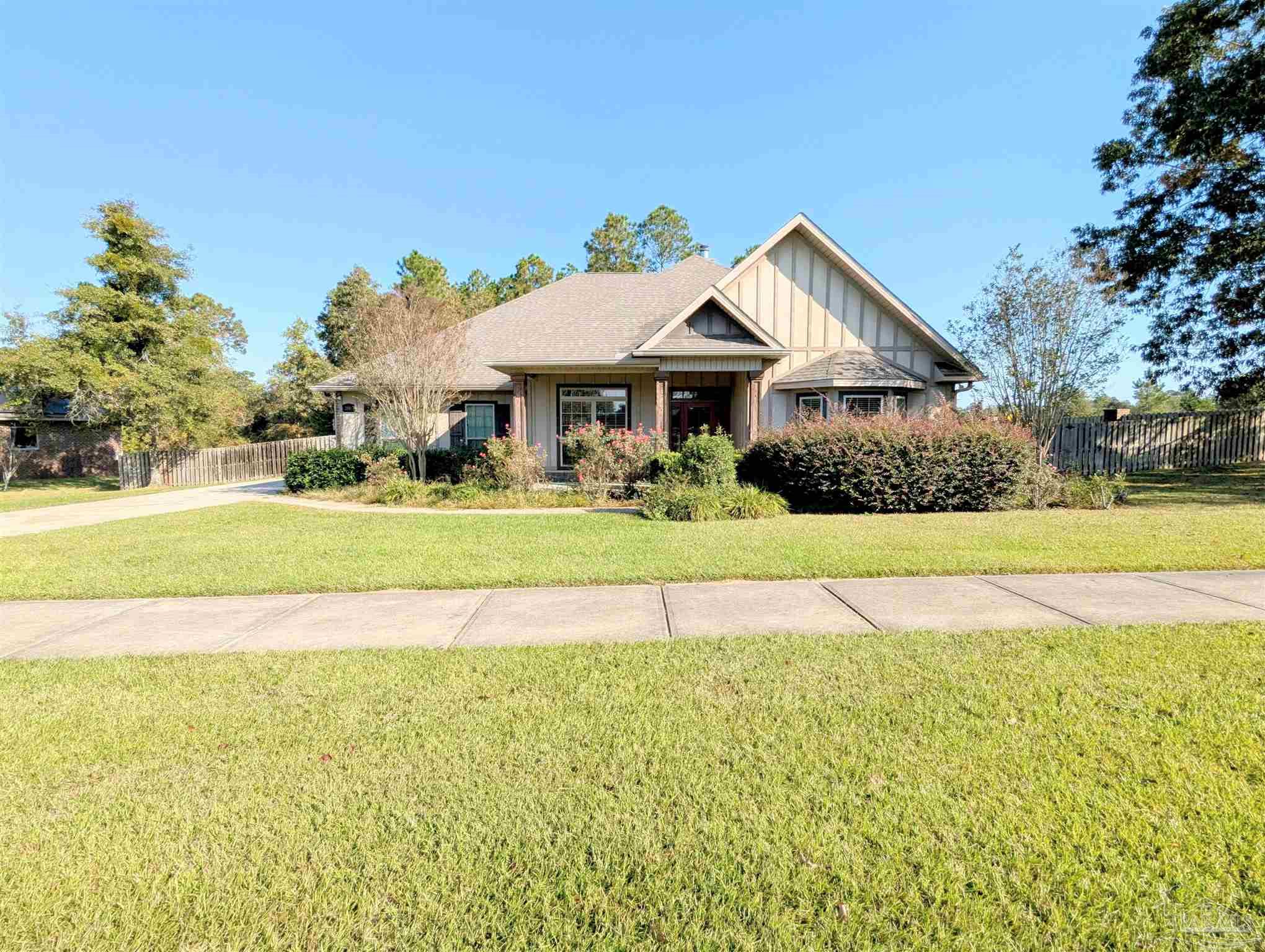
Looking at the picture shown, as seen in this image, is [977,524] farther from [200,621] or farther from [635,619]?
[200,621]

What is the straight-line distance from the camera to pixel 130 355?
24047mm

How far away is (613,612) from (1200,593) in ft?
18.7

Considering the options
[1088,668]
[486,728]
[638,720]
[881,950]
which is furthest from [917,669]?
[486,728]

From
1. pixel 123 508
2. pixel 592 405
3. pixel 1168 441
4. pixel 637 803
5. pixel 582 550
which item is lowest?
pixel 637 803

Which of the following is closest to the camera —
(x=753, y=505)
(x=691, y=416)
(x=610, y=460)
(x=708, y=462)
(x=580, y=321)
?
(x=753, y=505)

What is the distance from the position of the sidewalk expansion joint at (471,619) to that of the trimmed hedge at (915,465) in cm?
778

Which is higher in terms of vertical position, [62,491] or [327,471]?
[327,471]

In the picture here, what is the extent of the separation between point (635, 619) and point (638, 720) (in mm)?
1844

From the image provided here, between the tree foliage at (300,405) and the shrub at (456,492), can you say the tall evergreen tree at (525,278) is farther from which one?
the shrub at (456,492)

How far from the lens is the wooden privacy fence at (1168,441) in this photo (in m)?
18.9

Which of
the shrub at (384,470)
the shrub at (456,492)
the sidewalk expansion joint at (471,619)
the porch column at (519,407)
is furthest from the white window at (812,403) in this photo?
the sidewalk expansion joint at (471,619)

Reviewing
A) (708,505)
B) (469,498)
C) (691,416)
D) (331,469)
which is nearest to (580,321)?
(691,416)

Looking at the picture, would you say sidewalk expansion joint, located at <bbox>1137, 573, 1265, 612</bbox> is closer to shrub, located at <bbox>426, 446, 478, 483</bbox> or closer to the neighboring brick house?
shrub, located at <bbox>426, 446, 478, 483</bbox>

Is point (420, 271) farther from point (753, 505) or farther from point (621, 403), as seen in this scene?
point (753, 505)
